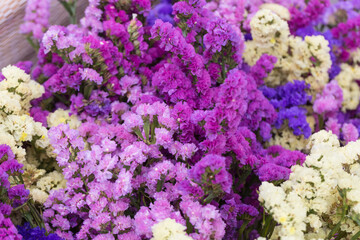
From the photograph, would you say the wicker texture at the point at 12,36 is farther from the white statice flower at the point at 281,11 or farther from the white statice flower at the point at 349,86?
the white statice flower at the point at 349,86

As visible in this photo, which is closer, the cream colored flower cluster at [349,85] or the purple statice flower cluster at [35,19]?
the purple statice flower cluster at [35,19]

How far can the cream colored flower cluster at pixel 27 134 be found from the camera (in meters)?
1.33

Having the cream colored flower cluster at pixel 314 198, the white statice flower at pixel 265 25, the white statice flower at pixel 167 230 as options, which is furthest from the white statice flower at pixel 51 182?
the white statice flower at pixel 265 25

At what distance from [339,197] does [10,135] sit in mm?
1040

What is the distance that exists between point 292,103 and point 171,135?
2.56 feet

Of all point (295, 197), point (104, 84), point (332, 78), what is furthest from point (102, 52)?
point (332, 78)

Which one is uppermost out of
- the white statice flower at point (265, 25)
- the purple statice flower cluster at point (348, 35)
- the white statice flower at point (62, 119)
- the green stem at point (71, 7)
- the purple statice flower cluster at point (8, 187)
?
the green stem at point (71, 7)

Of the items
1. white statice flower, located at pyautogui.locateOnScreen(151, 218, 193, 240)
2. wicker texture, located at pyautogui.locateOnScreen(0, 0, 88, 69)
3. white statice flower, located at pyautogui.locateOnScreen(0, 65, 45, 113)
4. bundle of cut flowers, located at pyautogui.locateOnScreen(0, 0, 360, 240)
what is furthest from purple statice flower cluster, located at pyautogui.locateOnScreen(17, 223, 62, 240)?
wicker texture, located at pyautogui.locateOnScreen(0, 0, 88, 69)

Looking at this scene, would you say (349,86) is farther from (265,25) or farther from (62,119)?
(62,119)

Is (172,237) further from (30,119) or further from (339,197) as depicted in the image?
(30,119)

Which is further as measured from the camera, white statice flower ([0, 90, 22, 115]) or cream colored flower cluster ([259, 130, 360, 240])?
white statice flower ([0, 90, 22, 115])

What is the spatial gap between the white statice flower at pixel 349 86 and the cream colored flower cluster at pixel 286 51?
18cm

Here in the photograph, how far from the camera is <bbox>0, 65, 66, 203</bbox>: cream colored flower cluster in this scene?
52.3 inches

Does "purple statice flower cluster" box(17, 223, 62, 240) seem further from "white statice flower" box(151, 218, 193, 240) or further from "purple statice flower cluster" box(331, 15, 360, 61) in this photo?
"purple statice flower cluster" box(331, 15, 360, 61)
